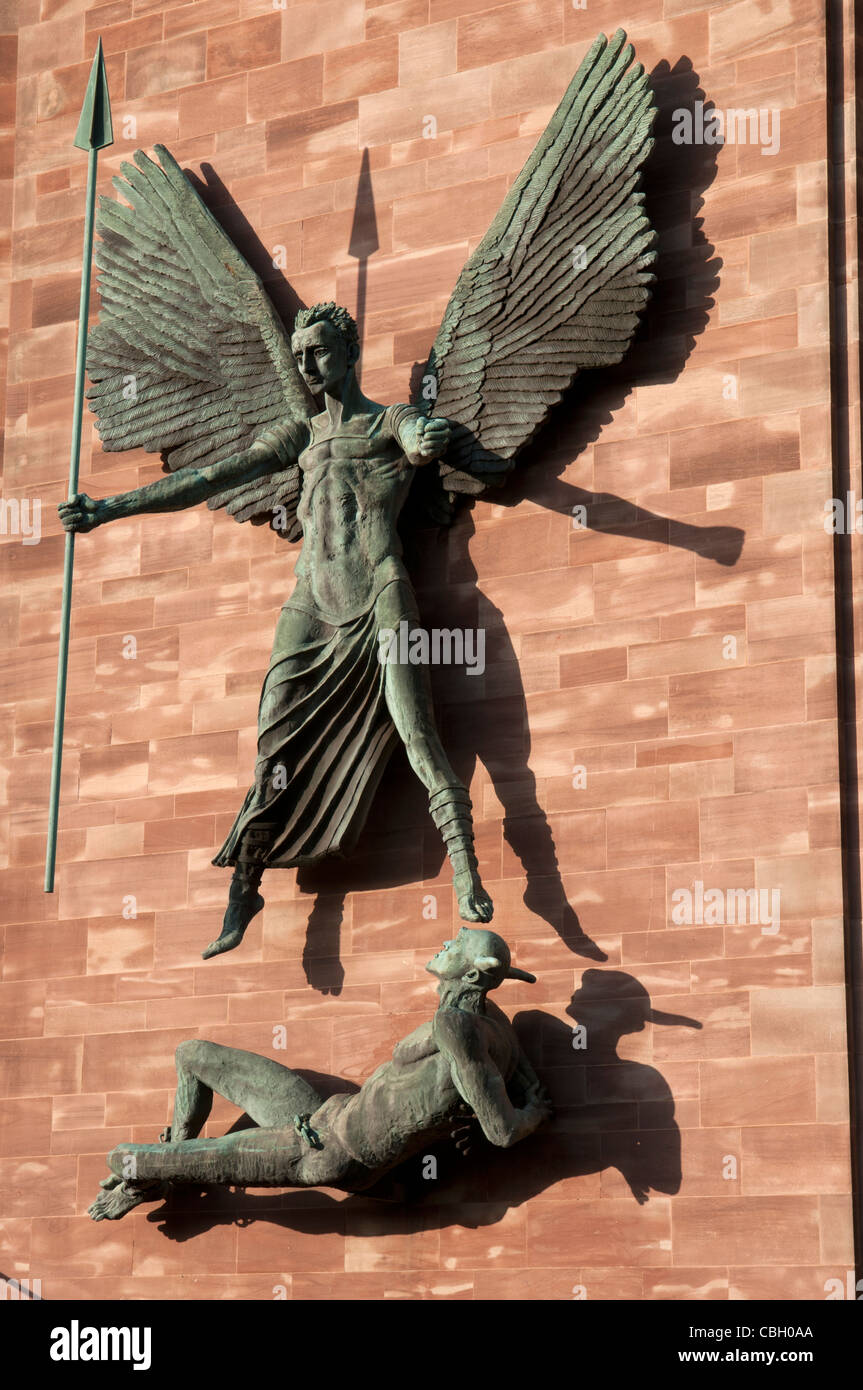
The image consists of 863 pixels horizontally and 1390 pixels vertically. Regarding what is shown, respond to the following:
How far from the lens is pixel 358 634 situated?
12.4 metres

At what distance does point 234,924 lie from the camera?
41.1 ft

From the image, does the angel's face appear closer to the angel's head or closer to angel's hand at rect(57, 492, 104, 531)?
the angel's head

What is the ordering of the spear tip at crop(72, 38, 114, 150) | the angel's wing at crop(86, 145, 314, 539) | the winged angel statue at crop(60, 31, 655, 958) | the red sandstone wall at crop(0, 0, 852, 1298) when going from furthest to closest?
1. the angel's wing at crop(86, 145, 314, 539)
2. the spear tip at crop(72, 38, 114, 150)
3. the winged angel statue at crop(60, 31, 655, 958)
4. the red sandstone wall at crop(0, 0, 852, 1298)

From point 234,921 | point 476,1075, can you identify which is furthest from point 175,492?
point 476,1075

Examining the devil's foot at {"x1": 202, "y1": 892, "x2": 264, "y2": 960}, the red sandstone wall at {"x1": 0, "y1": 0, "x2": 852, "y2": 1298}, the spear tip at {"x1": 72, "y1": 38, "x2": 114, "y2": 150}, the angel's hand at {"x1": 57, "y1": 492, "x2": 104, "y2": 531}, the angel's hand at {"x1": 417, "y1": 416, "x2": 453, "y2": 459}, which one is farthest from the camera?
the spear tip at {"x1": 72, "y1": 38, "x2": 114, "y2": 150}

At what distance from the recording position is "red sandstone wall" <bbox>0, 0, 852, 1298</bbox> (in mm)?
11430

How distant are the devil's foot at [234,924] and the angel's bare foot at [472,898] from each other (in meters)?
1.26

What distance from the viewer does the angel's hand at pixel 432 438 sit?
468 inches

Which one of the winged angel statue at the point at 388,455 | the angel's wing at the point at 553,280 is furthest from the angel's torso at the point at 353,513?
the angel's wing at the point at 553,280

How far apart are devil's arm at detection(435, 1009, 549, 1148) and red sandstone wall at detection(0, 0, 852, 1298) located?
63 centimetres

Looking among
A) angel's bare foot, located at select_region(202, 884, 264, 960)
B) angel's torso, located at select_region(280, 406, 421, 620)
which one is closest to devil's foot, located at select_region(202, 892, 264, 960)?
angel's bare foot, located at select_region(202, 884, 264, 960)

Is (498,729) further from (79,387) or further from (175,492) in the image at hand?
(79,387)

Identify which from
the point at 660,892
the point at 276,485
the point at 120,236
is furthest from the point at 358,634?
the point at 120,236

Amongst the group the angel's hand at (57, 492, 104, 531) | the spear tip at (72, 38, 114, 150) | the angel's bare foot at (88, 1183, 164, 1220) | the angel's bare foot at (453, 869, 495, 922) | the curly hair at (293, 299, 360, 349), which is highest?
the spear tip at (72, 38, 114, 150)
